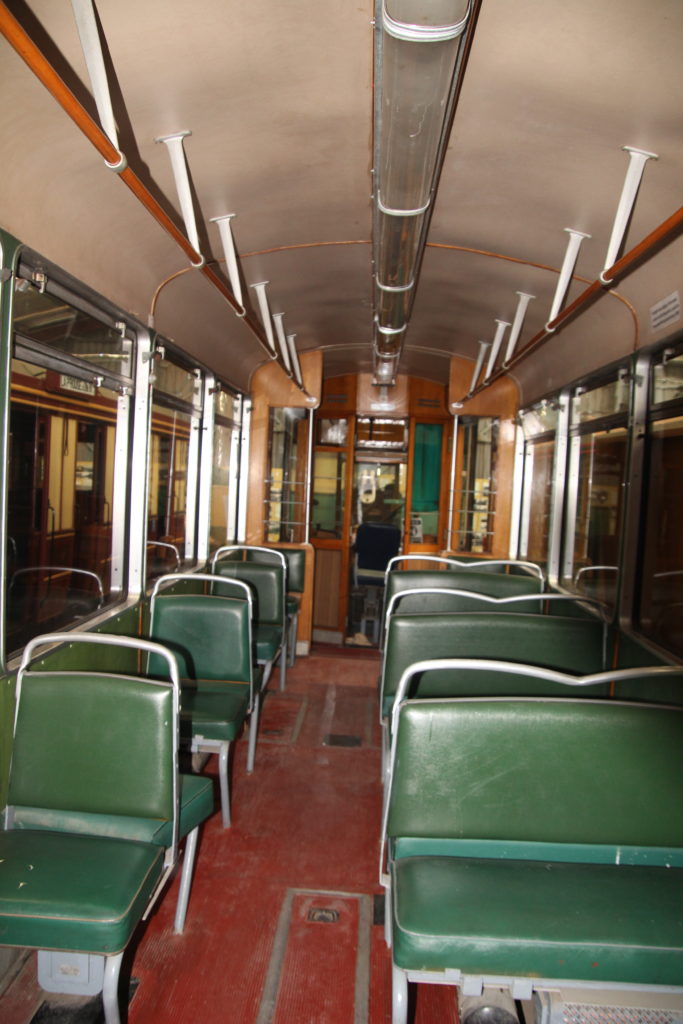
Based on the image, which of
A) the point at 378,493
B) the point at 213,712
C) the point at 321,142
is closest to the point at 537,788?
the point at 213,712

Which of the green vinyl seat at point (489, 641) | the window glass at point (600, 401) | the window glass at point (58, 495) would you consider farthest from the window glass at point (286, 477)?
the green vinyl seat at point (489, 641)

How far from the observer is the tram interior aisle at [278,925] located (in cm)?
207

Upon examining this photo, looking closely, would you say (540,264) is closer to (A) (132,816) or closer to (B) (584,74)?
(B) (584,74)

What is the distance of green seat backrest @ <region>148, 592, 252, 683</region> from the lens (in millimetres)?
3432

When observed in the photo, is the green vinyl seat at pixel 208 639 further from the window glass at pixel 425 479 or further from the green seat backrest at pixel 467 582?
the window glass at pixel 425 479

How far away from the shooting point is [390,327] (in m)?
4.39

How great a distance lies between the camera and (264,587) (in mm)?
4773

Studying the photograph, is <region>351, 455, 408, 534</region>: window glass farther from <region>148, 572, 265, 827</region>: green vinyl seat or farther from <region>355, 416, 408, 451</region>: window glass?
<region>148, 572, 265, 827</region>: green vinyl seat

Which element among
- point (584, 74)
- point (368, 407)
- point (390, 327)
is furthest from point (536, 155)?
point (368, 407)

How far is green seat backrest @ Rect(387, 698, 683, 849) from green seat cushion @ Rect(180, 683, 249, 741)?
4.33ft

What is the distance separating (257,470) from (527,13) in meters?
5.14

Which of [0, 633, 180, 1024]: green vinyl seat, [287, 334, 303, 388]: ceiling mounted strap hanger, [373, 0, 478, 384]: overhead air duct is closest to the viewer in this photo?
[373, 0, 478, 384]: overhead air duct

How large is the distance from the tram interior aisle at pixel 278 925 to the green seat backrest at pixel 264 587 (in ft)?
3.44

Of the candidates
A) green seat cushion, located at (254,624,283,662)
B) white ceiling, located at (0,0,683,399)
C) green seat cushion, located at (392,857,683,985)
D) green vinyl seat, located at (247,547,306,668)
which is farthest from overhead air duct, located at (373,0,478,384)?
green vinyl seat, located at (247,547,306,668)
